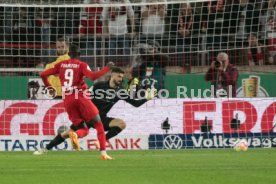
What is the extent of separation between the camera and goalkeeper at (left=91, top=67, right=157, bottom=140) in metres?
21.5

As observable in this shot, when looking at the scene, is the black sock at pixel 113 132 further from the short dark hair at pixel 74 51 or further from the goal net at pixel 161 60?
the short dark hair at pixel 74 51

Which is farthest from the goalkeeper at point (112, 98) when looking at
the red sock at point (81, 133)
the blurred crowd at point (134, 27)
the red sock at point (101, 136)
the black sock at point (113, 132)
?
the red sock at point (101, 136)

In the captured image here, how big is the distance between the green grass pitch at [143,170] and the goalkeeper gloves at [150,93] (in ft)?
18.4

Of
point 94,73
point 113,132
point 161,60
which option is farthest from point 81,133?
point 161,60

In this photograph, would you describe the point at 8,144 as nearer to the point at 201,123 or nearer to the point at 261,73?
the point at 201,123

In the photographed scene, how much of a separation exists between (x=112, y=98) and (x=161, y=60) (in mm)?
2061

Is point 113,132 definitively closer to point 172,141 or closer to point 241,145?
point 172,141

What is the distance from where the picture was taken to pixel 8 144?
2133 centimetres

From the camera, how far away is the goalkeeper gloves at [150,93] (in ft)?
72.1

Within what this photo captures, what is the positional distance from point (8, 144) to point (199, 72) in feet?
17.7

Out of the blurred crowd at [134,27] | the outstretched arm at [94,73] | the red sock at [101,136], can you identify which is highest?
the blurred crowd at [134,27]

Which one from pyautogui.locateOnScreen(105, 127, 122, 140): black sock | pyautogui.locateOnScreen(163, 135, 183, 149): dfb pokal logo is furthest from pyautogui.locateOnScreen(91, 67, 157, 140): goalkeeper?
pyautogui.locateOnScreen(163, 135, 183, 149): dfb pokal logo

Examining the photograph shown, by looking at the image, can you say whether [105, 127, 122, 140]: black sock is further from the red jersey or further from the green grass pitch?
the green grass pitch

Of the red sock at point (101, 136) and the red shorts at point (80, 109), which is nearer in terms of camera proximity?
the red sock at point (101, 136)
